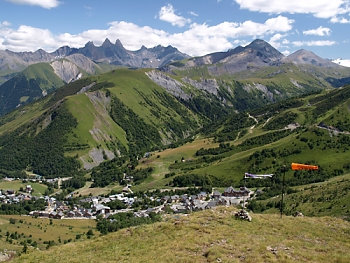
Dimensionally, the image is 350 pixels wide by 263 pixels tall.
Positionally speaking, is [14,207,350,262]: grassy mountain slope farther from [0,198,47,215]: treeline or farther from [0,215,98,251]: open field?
[0,198,47,215]: treeline

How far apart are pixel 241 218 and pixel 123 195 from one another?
129 meters

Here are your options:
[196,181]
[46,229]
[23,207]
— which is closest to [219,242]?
[46,229]

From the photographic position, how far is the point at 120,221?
113875mm

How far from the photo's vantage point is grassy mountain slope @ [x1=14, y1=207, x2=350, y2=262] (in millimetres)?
31281

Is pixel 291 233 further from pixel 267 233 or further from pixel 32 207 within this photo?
pixel 32 207

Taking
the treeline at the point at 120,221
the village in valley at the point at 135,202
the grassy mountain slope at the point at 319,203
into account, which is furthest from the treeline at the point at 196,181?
the grassy mountain slope at the point at 319,203

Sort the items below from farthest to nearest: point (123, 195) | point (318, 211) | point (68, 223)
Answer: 1. point (123, 195)
2. point (68, 223)
3. point (318, 211)

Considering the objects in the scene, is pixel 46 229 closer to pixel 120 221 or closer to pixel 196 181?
pixel 120 221

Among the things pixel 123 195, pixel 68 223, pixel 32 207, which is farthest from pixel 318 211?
pixel 32 207

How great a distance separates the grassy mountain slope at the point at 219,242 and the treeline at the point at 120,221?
54.6 m

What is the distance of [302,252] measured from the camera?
31.2m

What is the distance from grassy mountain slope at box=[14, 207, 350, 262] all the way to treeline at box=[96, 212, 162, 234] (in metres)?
54.6

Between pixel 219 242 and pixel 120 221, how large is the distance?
278 ft

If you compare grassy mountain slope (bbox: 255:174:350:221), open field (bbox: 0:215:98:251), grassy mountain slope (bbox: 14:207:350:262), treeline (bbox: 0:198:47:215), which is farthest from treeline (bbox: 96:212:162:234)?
grassy mountain slope (bbox: 14:207:350:262)
